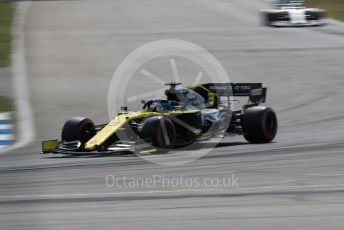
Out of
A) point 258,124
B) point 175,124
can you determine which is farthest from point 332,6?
point 175,124

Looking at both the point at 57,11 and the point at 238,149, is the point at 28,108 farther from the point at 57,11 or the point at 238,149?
the point at 57,11

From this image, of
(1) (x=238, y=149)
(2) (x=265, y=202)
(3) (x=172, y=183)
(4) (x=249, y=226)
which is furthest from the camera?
(1) (x=238, y=149)

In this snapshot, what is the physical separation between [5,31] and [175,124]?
741 inches

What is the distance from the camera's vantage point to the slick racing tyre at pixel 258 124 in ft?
46.2

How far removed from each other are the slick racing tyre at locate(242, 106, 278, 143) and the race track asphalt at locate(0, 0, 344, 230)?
26cm

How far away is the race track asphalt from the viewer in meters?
8.12

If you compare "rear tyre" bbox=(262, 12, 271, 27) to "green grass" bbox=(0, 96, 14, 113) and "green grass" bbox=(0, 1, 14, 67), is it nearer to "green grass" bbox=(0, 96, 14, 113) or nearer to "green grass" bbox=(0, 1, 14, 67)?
"green grass" bbox=(0, 1, 14, 67)

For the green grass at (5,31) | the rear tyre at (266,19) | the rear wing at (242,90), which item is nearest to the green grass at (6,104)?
the green grass at (5,31)

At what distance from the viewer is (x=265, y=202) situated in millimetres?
8562

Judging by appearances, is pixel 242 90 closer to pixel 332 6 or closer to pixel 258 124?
pixel 258 124

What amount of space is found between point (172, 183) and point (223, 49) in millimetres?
17064

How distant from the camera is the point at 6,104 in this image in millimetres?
19625

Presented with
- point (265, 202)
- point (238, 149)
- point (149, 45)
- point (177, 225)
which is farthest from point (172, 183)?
point (149, 45)

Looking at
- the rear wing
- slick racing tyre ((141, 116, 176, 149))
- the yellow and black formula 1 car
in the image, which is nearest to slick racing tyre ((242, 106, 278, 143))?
the yellow and black formula 1 car
